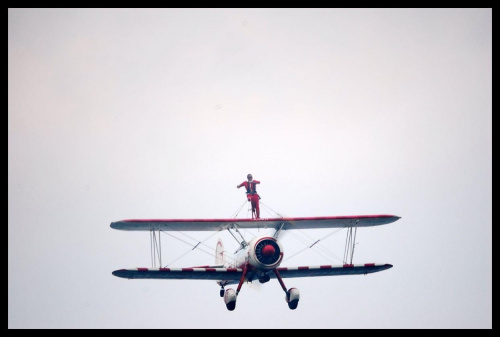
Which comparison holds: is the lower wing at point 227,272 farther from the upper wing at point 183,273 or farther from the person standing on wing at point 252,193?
the person standing on wing at point 252,193

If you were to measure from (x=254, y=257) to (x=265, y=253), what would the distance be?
1.57 ft

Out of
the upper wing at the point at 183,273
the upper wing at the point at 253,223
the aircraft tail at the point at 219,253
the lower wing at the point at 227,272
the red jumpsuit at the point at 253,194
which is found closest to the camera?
the upper wing at the point at 183,273

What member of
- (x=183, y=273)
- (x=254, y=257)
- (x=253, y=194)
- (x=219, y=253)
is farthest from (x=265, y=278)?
(x=219, y=253)

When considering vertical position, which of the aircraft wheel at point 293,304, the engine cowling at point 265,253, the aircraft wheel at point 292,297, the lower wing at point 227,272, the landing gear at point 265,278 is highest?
the engine cowling at point 265,253

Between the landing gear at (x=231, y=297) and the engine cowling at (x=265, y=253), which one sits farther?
the landing gear at (x=231, y=297)

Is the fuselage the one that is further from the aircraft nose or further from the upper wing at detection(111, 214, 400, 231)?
the upper wing at detection(111, 214, 400, 231)

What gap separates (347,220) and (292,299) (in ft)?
16.3

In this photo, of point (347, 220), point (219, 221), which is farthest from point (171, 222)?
point (347, 220)

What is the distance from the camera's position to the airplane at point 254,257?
2227 centimetres

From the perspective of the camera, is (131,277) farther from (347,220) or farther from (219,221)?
(347,220)

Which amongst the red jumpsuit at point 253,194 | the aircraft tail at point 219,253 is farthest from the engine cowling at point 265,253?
the aircraft tail at point 219,253

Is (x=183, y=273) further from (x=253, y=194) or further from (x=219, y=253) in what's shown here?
(x=219, y=253)

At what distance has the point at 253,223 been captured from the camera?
2480 cm
